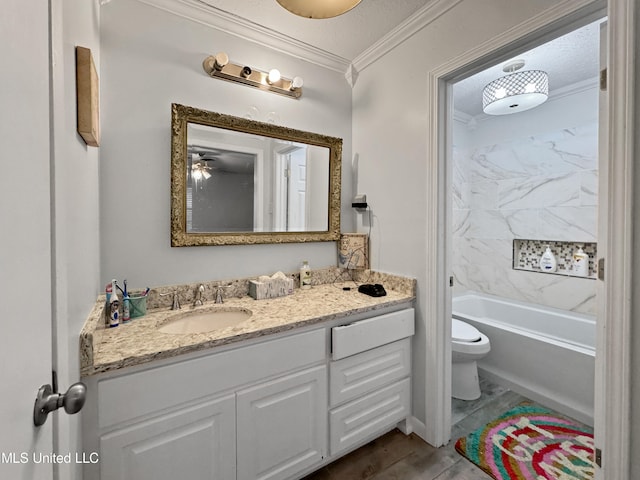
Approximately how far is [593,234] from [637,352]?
194 cm

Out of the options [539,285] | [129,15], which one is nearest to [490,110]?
[539,285]

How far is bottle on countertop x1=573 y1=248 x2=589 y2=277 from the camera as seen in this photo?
248 centimetres

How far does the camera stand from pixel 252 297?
1750 mm

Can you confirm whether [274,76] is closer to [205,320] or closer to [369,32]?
[369,32]

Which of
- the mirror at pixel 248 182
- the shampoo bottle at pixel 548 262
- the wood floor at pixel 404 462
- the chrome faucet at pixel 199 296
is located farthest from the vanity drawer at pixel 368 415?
the shampoo bottle at pixel 548 262

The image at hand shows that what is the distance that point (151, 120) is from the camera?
1500 mm

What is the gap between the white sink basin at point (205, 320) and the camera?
145 cm

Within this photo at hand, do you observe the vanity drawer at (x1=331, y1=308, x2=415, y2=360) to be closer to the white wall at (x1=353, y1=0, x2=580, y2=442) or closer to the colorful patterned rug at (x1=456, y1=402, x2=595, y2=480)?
the white wall at (x1=353, y1=0, x2=580, y2=442)

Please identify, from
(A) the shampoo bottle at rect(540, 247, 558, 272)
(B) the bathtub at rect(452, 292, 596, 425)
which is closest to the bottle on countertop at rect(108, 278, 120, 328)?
(B) the bathtub at rect(452, 292, 596, 425)

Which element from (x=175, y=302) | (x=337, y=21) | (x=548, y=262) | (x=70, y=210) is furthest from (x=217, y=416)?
(x=548, y=262)

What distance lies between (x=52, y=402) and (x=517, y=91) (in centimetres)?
273

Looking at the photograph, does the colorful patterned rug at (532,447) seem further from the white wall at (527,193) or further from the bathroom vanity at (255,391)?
the white wall at (527,193)

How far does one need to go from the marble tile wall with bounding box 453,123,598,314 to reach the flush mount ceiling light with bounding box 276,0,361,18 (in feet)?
8.08

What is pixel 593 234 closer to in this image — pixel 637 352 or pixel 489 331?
pixel 489 331
